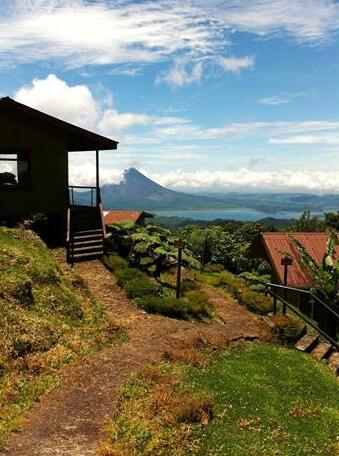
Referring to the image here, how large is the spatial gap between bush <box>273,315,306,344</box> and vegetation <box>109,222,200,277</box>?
6893mm

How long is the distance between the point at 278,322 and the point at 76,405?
9.32 m

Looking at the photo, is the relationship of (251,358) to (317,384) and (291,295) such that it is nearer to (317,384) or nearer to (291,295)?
(317,384)

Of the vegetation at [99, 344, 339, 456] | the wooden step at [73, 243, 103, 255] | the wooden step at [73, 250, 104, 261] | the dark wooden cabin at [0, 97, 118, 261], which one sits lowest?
the vegetation at [99, 344, 339, 456]

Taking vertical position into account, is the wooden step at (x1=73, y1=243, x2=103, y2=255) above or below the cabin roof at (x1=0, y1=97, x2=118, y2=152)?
below

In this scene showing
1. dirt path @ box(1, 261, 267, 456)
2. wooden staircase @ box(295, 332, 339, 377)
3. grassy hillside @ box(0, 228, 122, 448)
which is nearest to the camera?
dirt path @ box(1, 261, 267, 456)

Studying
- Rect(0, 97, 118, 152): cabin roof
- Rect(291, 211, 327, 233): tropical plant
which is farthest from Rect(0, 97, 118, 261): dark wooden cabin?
Rect(291, 211, 327, 233): tropical plant

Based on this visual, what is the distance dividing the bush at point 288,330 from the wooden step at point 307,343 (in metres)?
0.21

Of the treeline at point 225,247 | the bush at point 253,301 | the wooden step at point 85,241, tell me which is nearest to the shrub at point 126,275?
the wooden step at point 85,241

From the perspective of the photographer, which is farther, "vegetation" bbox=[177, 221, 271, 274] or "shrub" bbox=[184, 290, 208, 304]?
"vegetation" bbox=[177, 221, 271, 274]

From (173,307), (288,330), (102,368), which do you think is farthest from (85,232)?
(102,368)

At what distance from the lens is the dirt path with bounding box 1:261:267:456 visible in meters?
9.38

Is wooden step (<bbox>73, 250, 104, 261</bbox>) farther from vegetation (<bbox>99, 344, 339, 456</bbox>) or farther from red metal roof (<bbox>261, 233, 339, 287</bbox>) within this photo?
red metal roof (<bbox>261, 233, 339, 287</bbox>)

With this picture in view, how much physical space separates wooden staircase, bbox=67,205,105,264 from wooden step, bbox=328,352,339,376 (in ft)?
39.5

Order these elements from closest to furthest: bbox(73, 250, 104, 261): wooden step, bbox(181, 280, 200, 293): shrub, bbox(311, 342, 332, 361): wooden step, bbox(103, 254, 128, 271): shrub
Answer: bbox(311, 342, 332, 361): wooden step < bbox(181, 280, 200, 293): shrub < bbox(103, 254, 128, 271): shrub < bbox(73, 250, 104, 261): wooden step
